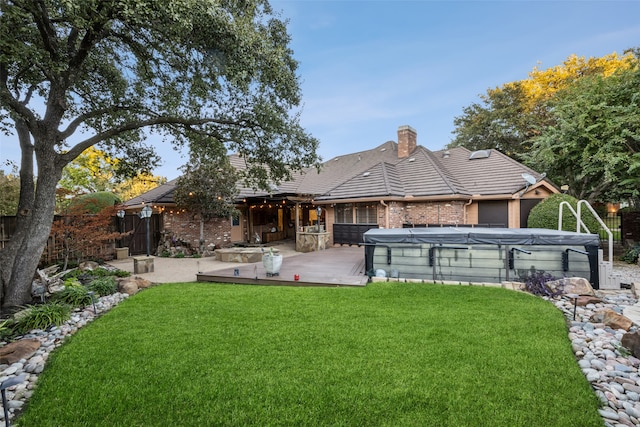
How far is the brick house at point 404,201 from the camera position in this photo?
13.0 meters

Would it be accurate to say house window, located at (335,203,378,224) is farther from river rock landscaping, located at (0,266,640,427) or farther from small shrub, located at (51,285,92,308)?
small shrub, located at (51,285,92,308)

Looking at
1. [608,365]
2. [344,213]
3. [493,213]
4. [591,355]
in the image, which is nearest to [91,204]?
[344,213]

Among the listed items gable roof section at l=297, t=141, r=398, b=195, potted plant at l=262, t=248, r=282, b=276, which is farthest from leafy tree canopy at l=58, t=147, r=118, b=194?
potted plant at l=262, t=248, r=282, b=276

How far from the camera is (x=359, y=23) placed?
11.8 m

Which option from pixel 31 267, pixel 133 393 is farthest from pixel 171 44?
pixel 133 393

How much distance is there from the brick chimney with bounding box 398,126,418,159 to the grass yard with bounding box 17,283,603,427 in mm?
13306

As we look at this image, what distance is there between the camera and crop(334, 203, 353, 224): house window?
47.0 feet

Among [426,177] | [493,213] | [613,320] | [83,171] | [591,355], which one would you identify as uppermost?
[83,171]

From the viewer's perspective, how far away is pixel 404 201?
546 inches

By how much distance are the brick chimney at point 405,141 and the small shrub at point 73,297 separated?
15941mm

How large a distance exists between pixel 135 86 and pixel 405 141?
14.0 metres

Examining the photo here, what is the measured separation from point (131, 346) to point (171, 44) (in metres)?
5.64

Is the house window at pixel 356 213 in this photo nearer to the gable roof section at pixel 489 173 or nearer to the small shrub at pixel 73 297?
the gable roof section at pixel 489 173

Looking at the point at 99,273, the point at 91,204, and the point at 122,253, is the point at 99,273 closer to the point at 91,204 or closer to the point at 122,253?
the point at 122,253
